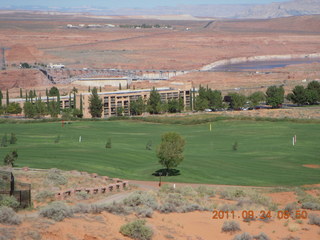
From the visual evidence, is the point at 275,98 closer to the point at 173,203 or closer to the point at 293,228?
the point at 173,203

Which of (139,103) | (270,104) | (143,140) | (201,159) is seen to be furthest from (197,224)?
(270,104)

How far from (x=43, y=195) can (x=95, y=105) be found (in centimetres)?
5702

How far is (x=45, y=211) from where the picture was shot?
69.1 ft

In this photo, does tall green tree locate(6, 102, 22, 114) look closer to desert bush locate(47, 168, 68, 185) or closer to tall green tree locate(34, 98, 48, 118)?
tall green tree locate(34, 98, 48, 118)

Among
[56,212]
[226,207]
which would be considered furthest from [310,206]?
[56,212]

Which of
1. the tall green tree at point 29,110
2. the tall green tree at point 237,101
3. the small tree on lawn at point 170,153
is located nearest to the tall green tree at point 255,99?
the tall green tree at point 237,101

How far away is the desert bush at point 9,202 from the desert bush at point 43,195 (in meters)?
2.47

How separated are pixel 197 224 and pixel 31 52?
158960 millimetres

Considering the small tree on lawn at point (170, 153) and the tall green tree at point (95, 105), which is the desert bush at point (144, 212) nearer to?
the small tree on lawn at point (170, 153)

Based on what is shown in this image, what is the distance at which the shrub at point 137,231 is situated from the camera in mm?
20844

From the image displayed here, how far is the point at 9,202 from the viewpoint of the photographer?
2223 centimetres

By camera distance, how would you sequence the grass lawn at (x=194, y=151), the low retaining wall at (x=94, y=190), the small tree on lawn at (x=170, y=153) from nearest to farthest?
the low retaining wall at (x=94, y=190)
the small tree on lawn at (x=170, y=153)
the grass lawn at (x=194, y=151)

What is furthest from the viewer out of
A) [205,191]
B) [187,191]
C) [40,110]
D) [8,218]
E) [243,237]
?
[40,110]

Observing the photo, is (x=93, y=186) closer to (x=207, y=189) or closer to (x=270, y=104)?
(x=207, y=189)
